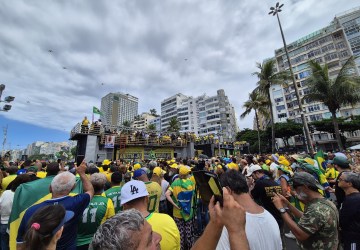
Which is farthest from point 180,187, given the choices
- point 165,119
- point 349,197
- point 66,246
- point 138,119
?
point 138,119

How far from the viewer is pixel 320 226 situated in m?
2.16

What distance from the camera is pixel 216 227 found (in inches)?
43.0

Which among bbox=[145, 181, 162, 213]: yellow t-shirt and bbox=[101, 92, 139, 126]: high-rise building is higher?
bbox=[101, 92, 139, 126]: high-rise building

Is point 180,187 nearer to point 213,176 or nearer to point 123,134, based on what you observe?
point 213,176

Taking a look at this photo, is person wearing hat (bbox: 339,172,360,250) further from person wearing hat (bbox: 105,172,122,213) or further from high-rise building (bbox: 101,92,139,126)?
high-rise building (bbox: 101,92,139,126)

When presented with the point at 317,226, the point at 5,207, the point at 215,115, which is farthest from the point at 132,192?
the point at 215,115

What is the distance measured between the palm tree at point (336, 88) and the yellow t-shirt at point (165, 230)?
23.3m

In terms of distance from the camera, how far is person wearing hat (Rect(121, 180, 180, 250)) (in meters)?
1.90

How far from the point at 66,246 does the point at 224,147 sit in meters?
37.4

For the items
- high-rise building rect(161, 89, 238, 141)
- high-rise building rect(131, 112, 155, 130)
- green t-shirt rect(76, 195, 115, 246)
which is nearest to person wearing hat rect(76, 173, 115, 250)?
green t-shirt rect(76, 195, 115, 246)

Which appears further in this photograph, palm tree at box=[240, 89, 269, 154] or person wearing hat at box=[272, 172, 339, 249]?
palm tree at box=[240, 89, 269, 154]

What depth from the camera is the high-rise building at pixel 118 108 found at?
13175 cm

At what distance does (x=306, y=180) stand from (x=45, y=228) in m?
3.08

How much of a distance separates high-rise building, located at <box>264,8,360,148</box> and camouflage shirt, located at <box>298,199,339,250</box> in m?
57.4
